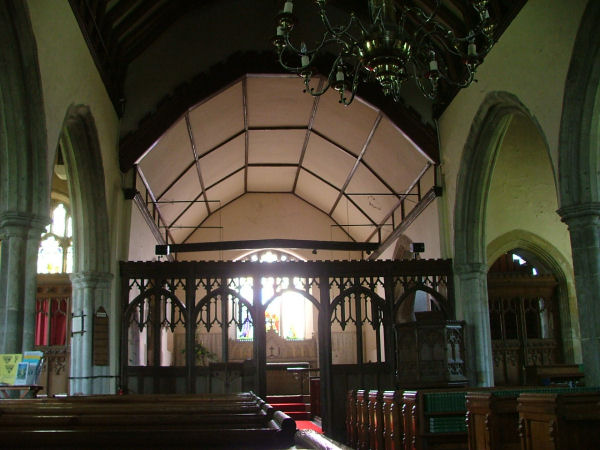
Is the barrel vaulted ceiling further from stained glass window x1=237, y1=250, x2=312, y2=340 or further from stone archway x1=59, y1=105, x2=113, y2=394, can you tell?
stained glass window x1=237, y1=250, x2=312, y2=340

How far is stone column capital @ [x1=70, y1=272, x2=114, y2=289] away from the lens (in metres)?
10.1

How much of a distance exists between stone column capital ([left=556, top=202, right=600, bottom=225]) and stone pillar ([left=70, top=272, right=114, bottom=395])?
618cm

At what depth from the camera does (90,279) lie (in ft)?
33.1

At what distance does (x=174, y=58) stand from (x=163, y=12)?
1.09 meters

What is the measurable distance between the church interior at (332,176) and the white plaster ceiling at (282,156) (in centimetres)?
7

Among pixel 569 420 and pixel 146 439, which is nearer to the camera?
pixel 146 439

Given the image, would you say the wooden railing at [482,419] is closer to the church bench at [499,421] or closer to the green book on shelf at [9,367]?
the church bench at [499,421]

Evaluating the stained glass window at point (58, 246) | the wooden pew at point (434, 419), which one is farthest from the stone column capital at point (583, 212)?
the stained glass window at point (58, 246)

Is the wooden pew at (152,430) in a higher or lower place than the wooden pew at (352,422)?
higher

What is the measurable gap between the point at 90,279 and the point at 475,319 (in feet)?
18.5

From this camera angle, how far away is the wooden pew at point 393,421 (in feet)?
20.7

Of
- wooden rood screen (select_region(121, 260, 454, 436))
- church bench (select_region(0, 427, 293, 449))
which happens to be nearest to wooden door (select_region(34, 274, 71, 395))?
wooden rood screen (select_region(121, 260, 454, 436))

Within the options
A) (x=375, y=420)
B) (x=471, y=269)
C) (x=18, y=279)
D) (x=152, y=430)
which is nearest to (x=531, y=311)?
(x=471, y=269)

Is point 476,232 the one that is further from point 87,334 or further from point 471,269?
point 87,334
